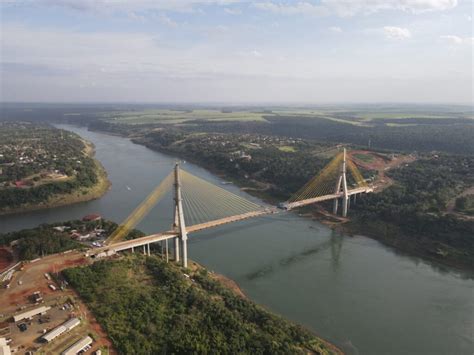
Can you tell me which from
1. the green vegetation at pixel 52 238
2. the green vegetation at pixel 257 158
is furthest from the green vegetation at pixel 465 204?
the green vegetation at pixel 52 238

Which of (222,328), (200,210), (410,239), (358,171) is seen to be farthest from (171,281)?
(358,171)

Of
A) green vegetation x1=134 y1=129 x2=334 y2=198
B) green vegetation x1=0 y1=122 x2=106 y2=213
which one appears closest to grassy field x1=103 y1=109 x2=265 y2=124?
green vegetation x1=134 y1=129 x2=334 y2=198

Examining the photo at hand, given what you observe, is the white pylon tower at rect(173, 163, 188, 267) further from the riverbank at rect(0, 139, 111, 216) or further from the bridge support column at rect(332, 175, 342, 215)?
the riverbank at rect(0, 139, 111, 216)

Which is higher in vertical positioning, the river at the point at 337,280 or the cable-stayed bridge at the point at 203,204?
the cable-stayed bridge at the point at 203,204

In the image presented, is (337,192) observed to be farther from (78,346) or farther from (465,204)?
(78,346)

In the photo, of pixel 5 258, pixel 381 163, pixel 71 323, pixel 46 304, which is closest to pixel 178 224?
pixel 46 304

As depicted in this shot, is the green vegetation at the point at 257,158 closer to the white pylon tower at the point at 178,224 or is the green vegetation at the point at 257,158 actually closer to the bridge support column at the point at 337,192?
the bridge support column at the point at 337,192
